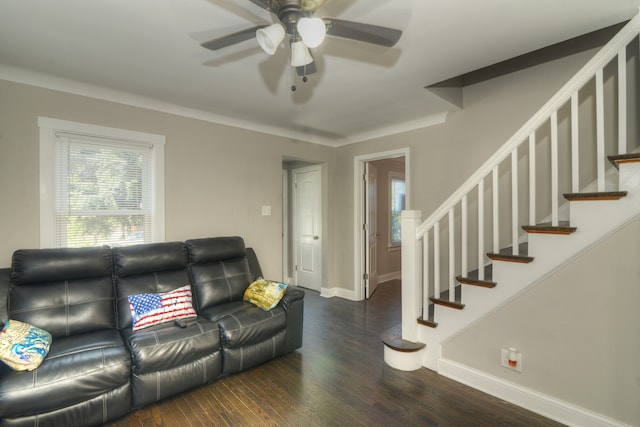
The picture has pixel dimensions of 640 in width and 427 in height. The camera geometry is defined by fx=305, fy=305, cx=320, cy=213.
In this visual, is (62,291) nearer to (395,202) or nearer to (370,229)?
(370,229)

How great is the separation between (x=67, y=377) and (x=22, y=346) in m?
0.31

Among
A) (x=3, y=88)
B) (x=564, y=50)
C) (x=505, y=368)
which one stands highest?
(x=564, y=50)

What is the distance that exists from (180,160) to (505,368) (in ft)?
11.0

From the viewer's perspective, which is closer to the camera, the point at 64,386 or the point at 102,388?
the point at 64,386

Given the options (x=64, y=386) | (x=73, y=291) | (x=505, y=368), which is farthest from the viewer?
(x=73, y=291)

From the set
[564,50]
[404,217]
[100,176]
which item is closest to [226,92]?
[100,176]

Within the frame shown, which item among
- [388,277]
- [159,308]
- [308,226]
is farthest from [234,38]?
[388,277]

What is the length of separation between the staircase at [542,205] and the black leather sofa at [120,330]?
1185mm

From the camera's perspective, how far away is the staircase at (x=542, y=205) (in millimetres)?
1780

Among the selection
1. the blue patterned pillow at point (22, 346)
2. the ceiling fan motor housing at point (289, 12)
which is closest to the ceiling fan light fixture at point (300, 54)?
the ceiling fan motor housing at point (289, 12)

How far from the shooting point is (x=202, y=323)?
2.37 metres

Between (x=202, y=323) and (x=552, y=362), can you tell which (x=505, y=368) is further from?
(x=202, y=323)

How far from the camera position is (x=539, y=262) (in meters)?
2.00

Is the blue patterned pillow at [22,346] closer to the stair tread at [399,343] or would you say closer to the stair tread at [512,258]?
the stair tread at [399,343]
